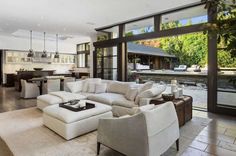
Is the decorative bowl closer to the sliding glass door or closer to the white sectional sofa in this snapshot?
the white sectional sofa

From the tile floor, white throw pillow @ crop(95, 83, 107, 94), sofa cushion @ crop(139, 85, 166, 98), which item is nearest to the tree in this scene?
the tile floor

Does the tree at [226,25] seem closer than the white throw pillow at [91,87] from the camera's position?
Yes

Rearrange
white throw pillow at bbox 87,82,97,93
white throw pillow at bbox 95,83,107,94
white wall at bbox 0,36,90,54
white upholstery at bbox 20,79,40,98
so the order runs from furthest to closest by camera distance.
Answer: white wall at bbox 0,36,90,54, white upholstery at bbox 20,79,40,98, white throw pillow at bbox 87,82,97,93, white throw pillow at bbox 95,83,107,94

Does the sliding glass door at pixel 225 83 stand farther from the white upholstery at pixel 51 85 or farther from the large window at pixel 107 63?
the white upholstery at pixel 51 85

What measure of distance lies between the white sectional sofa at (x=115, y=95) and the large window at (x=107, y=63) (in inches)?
84.5

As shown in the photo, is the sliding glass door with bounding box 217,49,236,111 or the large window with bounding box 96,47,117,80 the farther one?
the large window with bounding box 96,47,117,80

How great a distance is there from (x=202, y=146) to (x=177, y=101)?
1.08 metres

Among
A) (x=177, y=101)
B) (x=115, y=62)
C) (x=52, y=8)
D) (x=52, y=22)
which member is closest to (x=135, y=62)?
(x=115, y=62)

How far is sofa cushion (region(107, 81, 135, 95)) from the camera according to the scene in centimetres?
529

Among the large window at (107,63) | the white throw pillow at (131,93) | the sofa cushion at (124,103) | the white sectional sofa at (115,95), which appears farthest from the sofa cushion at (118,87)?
the large window at (107,63)

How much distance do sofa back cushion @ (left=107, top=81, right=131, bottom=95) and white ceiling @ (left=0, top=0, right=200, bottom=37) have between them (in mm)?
2381

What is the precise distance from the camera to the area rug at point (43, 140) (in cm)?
271

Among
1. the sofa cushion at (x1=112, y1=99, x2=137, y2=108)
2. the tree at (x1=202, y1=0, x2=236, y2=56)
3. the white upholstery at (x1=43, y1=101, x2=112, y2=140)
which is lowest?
the white upholstery at (x1=43, y1=101, x2=112, y2=140)

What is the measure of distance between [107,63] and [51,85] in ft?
Result: 9.03
